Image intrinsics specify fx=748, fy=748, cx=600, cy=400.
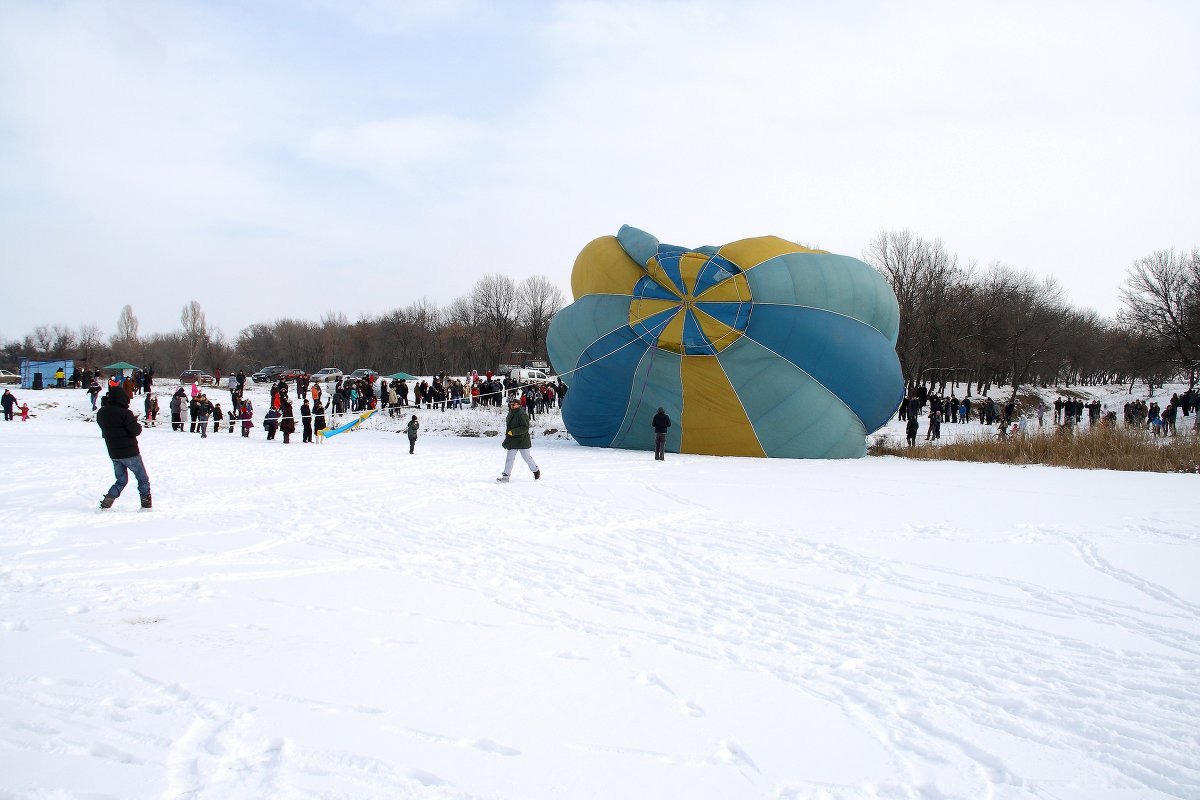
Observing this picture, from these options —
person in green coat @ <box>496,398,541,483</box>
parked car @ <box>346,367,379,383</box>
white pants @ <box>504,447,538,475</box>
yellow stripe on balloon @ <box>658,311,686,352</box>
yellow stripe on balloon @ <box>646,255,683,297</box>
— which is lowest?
white pants @ <box>504,447,538,475</box>

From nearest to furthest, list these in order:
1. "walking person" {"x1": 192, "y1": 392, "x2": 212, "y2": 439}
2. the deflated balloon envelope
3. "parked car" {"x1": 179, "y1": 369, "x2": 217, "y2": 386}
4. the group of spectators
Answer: the deflated balloon envelope < the group of spectators < "walking person" {"x1": 192, "y1": 392, "x2": 212, "y2": 439} < "parked car" {"x1": 179, "y1": 369, "x2": 217, "y2": 386}

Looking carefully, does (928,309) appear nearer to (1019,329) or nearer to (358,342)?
(1019,329)

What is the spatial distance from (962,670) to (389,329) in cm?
7027

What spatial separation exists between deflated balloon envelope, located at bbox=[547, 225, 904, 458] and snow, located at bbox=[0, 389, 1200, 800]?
693 centimetres

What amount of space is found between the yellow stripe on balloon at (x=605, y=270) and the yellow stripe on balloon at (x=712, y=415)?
7.59 ft

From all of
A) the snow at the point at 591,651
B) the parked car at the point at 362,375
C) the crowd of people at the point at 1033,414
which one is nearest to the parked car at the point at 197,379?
the parked car at the point at 362,375

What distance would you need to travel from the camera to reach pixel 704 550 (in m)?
6.65

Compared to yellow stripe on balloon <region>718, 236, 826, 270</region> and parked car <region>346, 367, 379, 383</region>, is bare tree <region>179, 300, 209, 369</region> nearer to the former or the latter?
parked car <region>346, 367, 379, 383</region>

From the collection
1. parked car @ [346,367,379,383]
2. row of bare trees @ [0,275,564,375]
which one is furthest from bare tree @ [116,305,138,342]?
parked car @ [346,367,379,383]

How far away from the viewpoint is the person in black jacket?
25.4 ft

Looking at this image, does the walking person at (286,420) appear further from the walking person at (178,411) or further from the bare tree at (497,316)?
the bare tree at (497,316)

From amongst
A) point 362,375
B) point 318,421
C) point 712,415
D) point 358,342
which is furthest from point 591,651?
point 358,342

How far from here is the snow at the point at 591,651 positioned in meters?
2.84

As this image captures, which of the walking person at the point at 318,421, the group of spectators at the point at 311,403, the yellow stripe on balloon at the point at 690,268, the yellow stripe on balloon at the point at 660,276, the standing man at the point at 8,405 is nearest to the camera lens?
the yellow stripe on balloon at the point at 690,268
